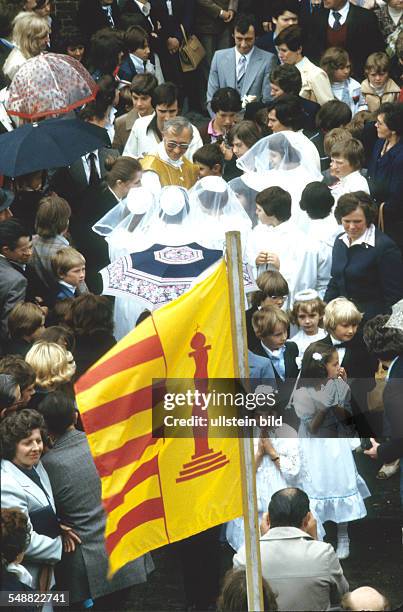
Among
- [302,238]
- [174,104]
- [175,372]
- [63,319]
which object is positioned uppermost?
[174,104]

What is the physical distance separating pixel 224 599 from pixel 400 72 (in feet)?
27.8

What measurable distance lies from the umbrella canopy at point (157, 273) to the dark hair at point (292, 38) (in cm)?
434

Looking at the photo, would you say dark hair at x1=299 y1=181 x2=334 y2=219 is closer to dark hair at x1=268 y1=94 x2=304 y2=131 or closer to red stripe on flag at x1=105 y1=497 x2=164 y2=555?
dark hair at x1=268 y1=94 x2=304 y2=131

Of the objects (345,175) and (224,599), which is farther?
(345,175)

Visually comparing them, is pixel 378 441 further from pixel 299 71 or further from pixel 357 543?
pixel 299 71

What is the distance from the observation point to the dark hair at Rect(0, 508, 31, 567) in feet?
20.9

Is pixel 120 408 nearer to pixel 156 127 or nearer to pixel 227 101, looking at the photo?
pixel 156 127

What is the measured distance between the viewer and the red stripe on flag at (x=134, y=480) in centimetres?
599

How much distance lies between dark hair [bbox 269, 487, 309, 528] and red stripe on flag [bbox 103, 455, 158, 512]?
1046 millimetres

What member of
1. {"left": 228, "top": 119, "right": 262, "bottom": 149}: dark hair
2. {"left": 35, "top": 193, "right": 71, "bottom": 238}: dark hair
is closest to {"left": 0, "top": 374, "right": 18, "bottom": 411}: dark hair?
{"left": 35, "top": 193, "right": 71, "bottom": 238}: dark hair

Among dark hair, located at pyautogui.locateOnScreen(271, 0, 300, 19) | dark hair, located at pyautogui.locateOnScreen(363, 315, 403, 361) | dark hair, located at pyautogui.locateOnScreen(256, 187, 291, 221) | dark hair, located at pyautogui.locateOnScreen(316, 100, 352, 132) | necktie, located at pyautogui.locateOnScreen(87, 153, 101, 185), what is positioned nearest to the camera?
dark hair, located at pyautogui.locateOnScreen(363, 315, 403, 361)

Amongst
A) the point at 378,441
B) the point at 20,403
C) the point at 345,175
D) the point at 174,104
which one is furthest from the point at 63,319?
the point at 174,104

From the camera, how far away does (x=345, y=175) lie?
10.9 metres

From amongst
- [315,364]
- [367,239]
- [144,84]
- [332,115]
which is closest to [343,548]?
[315,364]
